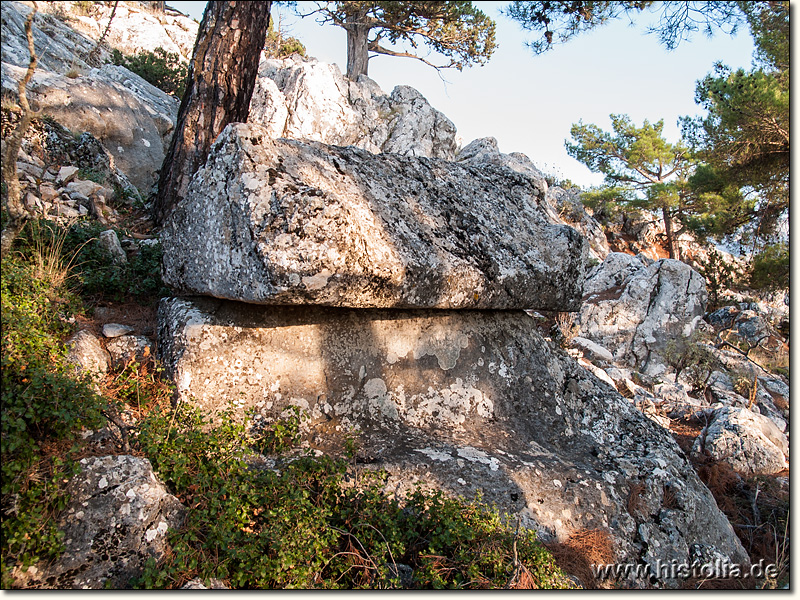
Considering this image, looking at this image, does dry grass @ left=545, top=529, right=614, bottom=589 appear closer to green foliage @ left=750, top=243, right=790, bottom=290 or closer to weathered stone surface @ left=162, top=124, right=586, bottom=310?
weathered stone surface @ left=162, top=124, right=586, bottom=310

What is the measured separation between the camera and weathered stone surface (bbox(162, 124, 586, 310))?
3.45 meters

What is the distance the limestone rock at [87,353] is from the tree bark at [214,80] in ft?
8.41

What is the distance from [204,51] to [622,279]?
38.5 feet

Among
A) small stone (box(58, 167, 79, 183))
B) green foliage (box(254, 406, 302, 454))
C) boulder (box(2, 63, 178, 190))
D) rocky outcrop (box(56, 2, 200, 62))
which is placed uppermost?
rocky outcrop (box(56, 2, 200, 62))

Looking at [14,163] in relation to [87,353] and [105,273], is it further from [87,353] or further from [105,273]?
[105,273]

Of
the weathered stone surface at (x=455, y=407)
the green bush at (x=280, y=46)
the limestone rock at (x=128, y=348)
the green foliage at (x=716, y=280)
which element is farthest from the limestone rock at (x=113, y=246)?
the green foliage at (x=716, y=280)

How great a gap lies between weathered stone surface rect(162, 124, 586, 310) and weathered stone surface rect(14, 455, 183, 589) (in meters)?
1.24

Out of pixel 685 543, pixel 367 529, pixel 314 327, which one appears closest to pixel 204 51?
pixel 314 327

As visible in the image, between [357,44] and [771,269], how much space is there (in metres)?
11.4

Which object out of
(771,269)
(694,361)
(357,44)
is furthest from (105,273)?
(771,269)

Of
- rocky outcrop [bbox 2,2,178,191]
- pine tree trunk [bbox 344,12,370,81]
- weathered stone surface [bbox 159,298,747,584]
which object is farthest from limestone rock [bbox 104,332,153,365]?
pine tree trunk [bbox 344,12,370,81]

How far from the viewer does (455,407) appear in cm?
441

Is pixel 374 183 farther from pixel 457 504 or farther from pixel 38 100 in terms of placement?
pixel 38 100

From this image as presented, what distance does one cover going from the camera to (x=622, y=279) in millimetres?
14273
